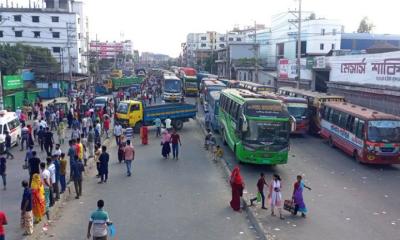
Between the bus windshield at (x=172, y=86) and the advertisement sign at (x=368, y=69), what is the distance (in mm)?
16448

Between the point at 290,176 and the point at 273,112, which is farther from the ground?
the point at 273,112

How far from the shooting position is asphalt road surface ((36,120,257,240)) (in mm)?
11422

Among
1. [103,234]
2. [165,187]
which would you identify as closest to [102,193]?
[165,187]

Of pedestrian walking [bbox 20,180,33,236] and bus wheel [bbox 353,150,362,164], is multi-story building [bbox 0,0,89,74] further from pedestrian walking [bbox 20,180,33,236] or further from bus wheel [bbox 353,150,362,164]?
pedestrian walking [bbox 20,180,33,236]

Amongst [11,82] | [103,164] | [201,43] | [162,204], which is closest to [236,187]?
[162,204]

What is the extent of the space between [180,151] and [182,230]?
37.2 feet

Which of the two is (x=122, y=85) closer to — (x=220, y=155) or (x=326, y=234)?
(x=220, y=155)

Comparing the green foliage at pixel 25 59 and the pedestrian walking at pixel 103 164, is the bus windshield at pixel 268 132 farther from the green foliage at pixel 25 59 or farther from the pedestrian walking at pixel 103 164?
the green foliage at pixel 25 59

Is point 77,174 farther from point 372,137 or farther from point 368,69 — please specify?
point 368,69

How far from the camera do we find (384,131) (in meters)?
19.4

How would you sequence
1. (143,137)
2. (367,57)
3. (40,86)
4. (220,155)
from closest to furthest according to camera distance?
(220,155), (143,137), (367,57), (40,86)

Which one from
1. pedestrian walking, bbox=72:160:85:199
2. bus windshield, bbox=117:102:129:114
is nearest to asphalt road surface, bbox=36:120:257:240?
pedestrian walking, bbox=72:160:85:199

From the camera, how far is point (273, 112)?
59.9 ft

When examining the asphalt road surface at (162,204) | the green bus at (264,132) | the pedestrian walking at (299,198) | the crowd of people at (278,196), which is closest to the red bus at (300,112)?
the asphalt road surface at (162,204)
